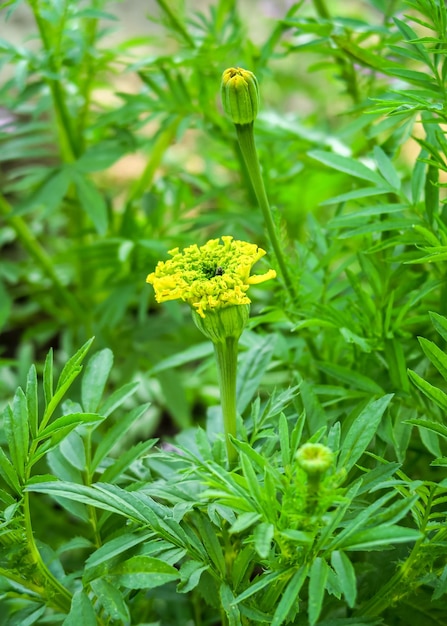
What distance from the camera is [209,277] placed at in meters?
0.47

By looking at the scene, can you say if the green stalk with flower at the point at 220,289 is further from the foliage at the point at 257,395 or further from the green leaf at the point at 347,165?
the green leaf at the point at 347,165

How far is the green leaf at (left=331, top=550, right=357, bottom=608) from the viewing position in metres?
0.38

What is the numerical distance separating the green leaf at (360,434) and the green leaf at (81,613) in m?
0.19

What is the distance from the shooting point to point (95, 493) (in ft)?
1.51

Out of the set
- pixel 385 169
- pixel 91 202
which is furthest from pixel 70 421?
pixel 91 202

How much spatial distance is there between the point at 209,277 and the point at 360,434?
0.48 feet

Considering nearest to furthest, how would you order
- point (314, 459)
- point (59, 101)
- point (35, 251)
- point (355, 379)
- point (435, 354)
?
point (314, 459)
point (435, 354)
point (355, 379)
point (59, 101)
point (35, 251)

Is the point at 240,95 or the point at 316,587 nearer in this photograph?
the point at 316,587

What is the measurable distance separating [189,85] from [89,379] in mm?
596

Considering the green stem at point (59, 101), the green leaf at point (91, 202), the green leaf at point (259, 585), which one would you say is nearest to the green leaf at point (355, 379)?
the green leaf at point (259, 585)

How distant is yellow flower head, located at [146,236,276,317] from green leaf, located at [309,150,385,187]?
19cm

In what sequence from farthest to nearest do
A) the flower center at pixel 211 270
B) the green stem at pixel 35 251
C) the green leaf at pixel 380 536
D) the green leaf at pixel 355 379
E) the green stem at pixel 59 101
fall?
1. the green stem at pixel 35 251
2. the green stem at pixel 59 101
3. the green leaf at pixel 355 379
4. the flower center at pixel 211 270
5. the green leaf at pixel 380 536

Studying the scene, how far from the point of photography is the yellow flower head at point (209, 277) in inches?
18.0

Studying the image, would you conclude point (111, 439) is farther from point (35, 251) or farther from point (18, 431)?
point (35, 251)
